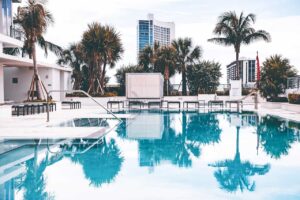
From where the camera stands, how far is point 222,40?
3070 centimetres

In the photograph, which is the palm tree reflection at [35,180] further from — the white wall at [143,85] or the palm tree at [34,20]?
the white wall at [143,85]

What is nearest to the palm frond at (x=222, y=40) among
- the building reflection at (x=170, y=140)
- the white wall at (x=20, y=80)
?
the white wall at (x=20, y=80)

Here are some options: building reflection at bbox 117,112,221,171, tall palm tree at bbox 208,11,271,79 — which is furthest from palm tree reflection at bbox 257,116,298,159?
tall palm tree at bbox 208,11,271,79

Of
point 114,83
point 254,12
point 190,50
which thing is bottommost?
point 114,83

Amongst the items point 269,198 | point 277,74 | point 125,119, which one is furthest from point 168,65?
point 269,198

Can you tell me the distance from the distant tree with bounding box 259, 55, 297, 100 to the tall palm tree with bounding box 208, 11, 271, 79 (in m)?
6.20

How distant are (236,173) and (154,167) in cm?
174

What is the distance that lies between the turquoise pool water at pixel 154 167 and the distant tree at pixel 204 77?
22.5 metres

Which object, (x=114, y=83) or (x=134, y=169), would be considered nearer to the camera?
(x=134, y=169)

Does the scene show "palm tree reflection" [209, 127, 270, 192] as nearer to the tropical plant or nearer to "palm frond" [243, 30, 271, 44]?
the tropical plant

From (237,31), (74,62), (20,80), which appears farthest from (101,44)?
(237,31)

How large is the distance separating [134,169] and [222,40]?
2552 centimetres

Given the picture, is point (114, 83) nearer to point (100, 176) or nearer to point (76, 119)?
point (76, 119)

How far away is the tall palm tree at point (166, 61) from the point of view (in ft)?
106
